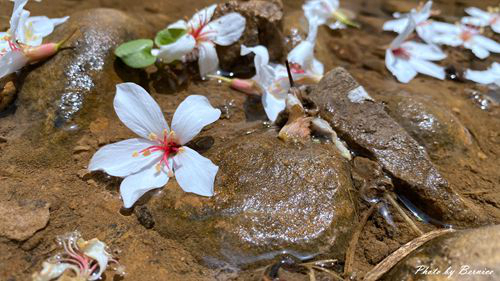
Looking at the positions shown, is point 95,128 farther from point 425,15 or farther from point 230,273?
point 425,15

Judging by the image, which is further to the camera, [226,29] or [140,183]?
[226,29]

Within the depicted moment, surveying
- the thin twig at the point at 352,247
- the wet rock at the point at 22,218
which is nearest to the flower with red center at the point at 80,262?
the wet rock at the point at 22,218

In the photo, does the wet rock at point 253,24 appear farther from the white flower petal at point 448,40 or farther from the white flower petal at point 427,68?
the white flower petal at point 448,40

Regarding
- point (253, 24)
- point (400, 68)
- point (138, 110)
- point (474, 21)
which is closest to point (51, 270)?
point (138, 110)

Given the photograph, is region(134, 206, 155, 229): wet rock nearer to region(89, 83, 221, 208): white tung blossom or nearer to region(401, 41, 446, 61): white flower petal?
region(89, 83, 221, 208): white tung blossom

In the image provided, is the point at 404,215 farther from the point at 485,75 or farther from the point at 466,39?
the point at 466,39

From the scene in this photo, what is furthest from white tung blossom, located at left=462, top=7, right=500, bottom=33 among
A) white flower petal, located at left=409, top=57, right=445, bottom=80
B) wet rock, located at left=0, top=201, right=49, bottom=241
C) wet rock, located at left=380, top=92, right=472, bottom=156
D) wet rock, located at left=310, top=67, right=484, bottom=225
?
→ wet rock, located at left=0, top=201, right=49, bottom=241

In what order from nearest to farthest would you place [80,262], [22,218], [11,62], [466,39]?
[80,262] < [22,218] < [11,62] < [466,39]
